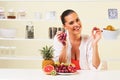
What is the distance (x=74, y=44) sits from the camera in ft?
10.9

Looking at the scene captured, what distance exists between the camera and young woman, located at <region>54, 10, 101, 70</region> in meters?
3.20

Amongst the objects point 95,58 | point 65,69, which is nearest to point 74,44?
point 95,58

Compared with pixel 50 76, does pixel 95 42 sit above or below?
above

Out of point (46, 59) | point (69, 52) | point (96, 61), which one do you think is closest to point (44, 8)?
point (69, 52)

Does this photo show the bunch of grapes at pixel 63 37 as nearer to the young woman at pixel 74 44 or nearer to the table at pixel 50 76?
the young woman at pixel 74 44

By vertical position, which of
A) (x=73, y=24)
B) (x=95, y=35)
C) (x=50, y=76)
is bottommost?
(x=50, y=76)

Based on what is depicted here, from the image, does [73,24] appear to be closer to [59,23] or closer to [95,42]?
[95,42]

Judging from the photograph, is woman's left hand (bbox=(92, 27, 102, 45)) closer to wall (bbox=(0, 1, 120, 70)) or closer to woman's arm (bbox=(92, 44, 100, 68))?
woman's arm (bbox=(92, 44, 100, 68))

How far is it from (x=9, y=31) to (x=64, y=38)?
857 mm

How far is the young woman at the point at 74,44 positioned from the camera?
10.5 ft

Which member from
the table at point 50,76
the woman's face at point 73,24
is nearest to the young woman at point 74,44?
the woman's face at point 73,24

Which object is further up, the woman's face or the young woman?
the woman's face

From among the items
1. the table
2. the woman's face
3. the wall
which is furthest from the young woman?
the table

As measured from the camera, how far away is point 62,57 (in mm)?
3189
